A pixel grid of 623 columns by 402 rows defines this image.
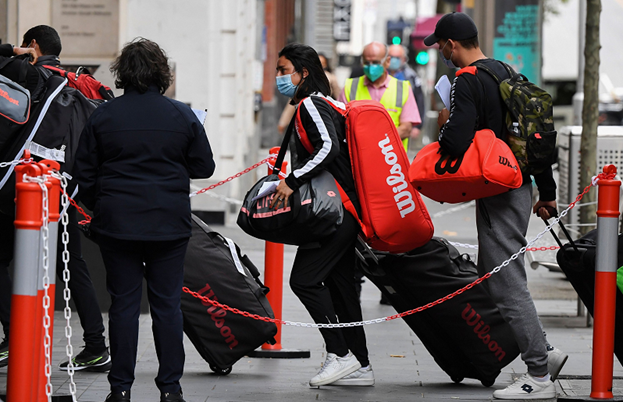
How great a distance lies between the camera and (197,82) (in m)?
11.9

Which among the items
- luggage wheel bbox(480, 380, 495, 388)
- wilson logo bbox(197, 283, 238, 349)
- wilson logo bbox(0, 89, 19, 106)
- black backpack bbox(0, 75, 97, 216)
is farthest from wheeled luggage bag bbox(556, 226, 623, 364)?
wilson logo bbox(0, 89, 19, 106)

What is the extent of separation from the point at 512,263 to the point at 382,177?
805mm

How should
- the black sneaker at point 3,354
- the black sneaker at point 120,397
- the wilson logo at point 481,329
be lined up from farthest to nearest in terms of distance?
the black sneaker at point 3,354, the wilson logo at point 481,329, the black sneaker at point 120,397

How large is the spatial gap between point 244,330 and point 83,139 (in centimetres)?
152

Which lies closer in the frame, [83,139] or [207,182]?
[83,139]

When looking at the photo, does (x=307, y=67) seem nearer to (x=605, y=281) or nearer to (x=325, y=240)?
(x=325, y=240)

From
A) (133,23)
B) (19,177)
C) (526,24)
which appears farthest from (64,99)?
(526,24)

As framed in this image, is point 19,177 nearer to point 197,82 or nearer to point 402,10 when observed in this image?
point 197,82

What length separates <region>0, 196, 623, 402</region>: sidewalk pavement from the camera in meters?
5.15

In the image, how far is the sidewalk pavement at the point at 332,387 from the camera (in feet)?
16.9

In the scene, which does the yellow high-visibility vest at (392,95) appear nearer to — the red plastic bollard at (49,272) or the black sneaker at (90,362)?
the black sneaker at (90,362)

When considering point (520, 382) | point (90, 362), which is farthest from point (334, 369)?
point (90, 362)

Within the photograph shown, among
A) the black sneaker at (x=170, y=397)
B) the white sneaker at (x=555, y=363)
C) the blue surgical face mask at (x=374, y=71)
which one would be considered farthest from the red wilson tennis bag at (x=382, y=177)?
the blue surgical face mask at (x=374, y=71)

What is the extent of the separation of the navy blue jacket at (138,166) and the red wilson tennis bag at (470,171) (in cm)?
121
